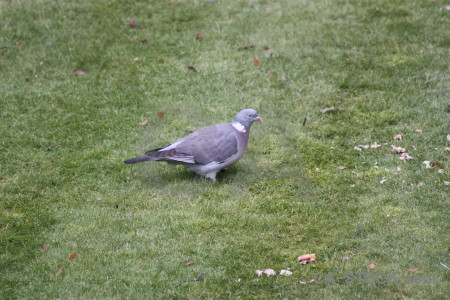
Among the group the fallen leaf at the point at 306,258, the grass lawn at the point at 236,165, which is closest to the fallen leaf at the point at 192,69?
the grass lawn at the point at 236,165

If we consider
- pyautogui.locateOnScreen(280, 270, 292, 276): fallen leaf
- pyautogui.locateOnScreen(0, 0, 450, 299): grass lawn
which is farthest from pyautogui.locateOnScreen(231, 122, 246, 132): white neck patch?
pyautogui.locateOnScreen(280, 270, 292, 276): fallen leaf

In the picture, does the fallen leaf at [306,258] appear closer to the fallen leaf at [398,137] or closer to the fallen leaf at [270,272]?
the fallen leaf at [270,272]

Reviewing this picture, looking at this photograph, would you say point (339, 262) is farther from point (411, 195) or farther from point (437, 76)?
point (437, 76)

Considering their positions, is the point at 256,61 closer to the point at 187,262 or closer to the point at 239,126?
the point at 239,126

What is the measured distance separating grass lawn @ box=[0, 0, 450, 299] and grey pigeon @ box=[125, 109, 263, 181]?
0.78 ft

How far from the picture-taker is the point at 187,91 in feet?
25.5

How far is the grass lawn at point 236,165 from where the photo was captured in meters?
4.59

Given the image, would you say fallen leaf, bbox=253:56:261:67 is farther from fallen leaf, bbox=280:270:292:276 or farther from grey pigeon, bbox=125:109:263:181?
fallen leaf, bbox=280:270:292:276

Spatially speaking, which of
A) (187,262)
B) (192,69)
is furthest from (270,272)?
(192,69)

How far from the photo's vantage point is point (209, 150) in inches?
226

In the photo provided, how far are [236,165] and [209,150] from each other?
616 millimetres

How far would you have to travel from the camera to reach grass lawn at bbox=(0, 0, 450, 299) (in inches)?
181

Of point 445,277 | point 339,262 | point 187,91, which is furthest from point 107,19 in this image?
point 445,277

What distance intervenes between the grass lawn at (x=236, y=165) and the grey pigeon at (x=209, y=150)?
237mm
